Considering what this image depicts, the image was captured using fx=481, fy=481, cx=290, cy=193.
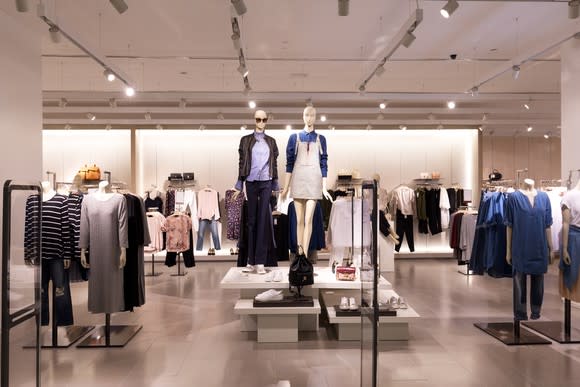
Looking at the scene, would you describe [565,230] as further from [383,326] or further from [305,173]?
[305,173]

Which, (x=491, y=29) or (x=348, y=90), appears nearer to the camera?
(x=491, y=29)

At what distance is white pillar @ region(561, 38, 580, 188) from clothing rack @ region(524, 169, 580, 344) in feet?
3.45

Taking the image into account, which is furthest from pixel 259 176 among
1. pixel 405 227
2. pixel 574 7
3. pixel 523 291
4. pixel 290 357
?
pixel 405 227

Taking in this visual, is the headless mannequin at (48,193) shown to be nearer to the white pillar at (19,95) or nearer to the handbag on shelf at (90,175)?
the white pillar at (19,95)

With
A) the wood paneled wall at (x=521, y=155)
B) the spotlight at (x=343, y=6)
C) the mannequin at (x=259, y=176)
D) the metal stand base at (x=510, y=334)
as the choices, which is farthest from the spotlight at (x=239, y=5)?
the wood paneled wall at (x=521, y=155)

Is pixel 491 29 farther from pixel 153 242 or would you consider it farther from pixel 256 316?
pixel 153 242

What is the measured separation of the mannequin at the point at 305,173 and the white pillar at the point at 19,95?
10.2 feet

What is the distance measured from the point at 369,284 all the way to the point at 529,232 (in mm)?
2542

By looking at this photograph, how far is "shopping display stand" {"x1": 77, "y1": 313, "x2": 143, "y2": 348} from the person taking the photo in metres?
5.05

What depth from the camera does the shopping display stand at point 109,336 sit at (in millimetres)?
5051

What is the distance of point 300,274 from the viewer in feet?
17.4

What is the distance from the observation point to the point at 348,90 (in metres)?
10.4

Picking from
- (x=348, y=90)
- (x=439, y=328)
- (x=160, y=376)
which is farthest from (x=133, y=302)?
(x=348, y=90)

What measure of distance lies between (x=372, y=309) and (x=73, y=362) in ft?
10.0
